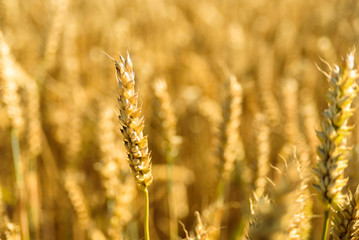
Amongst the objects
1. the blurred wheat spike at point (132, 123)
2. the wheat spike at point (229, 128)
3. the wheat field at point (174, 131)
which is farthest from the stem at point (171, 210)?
the blurred wheat spike at point (132, 123)

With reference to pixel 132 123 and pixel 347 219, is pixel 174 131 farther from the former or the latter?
pixel 347 219

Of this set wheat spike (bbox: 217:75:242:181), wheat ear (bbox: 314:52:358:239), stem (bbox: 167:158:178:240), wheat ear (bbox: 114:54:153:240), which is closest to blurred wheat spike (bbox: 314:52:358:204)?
wheat ear (bbox: 314:52:358:239)

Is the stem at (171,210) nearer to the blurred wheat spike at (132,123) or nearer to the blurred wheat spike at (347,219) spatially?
the blurred wheat spike at (132,123)

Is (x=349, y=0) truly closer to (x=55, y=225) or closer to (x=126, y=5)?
(x=55, y=225)

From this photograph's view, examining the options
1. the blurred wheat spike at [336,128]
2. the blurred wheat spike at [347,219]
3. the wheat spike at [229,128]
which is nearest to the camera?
the blurred wheat spike at [336,128]

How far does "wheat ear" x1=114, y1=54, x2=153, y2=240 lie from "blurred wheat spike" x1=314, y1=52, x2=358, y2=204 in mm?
422

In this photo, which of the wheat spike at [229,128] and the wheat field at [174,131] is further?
the wheat spike at [229,128]

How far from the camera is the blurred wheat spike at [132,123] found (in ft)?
2.69

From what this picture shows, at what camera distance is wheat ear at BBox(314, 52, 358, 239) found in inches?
29.2

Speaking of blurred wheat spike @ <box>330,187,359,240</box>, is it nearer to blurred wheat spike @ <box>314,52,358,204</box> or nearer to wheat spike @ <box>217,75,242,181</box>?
blurred wheat spike @ <box>314,52,358,204</box>

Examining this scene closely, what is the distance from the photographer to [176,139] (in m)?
1.52

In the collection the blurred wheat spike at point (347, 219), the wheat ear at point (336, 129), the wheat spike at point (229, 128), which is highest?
the wheat spike at point (229, 128)

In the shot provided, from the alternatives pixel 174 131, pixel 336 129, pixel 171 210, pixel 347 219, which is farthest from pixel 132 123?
pixel 171 210

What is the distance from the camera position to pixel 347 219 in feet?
2.81
